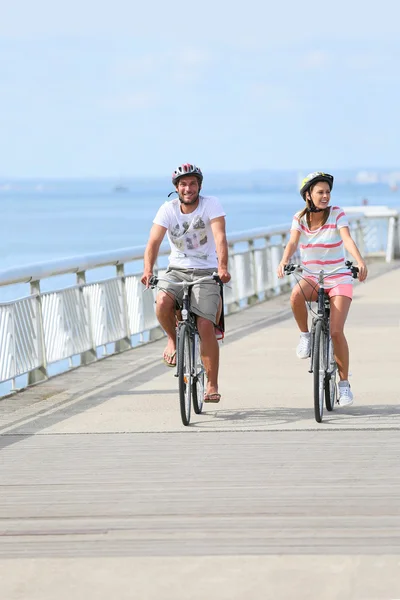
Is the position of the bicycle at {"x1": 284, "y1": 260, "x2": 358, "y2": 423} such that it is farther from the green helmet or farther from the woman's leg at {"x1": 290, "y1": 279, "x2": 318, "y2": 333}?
the green helmet

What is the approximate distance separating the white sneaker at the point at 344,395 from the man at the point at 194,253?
2.91 ft

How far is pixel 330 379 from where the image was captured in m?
10.8

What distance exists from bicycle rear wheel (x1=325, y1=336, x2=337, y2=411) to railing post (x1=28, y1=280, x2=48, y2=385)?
11.3ft

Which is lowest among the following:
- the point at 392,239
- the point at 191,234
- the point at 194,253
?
the point at 392,239

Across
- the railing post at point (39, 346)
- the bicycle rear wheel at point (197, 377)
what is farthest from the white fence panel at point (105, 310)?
the bicycle rear wheel at point (197, 377)

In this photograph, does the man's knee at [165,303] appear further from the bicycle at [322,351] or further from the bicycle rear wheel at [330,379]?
the bicycle rear wheel at [330,379]

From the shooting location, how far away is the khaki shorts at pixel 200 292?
10.7 m

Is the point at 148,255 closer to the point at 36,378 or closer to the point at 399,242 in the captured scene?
the point at 36,378

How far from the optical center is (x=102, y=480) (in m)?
8.37

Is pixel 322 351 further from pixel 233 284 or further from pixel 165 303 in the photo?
pixel 233 284

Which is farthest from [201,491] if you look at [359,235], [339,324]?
[359,235]

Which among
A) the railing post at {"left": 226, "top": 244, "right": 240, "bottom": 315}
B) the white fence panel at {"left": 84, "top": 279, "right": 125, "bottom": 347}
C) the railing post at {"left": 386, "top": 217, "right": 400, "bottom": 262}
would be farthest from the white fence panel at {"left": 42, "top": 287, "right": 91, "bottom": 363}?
the railing post at {"left": 386, "top": 217, "right": 400, "bottom": 262}

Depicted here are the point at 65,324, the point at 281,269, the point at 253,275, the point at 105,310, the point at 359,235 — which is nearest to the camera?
the point at 281,269

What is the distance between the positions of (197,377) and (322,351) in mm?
903
